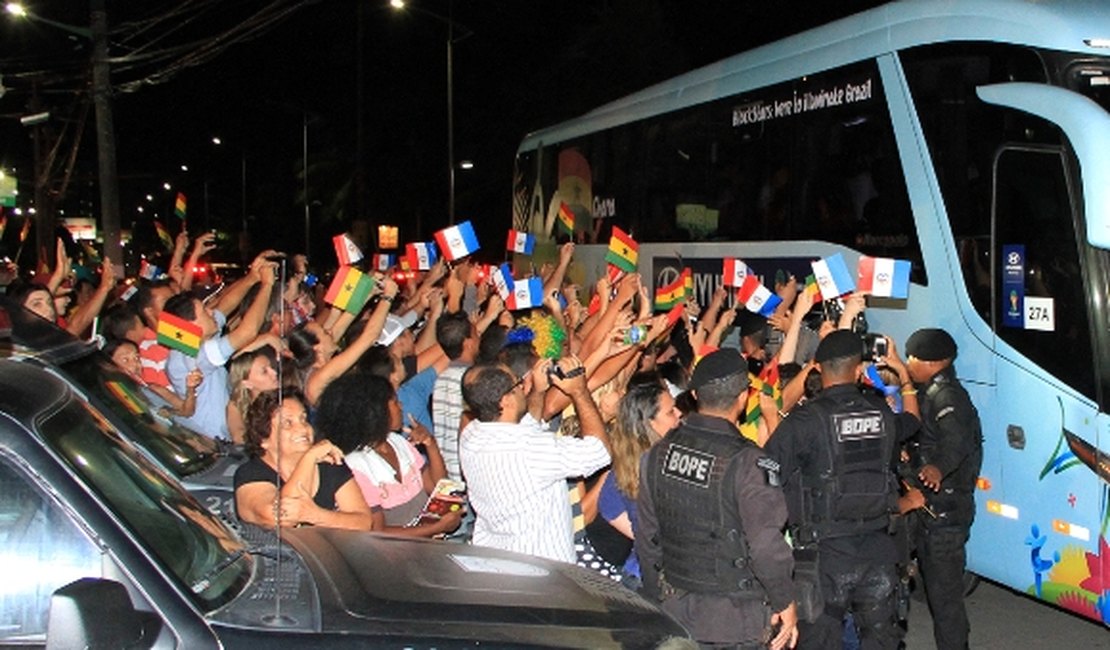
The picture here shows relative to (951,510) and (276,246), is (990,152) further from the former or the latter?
(276,246)

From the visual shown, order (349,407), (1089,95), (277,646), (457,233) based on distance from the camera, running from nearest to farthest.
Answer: (277,646)
(349,407)
(1089,95)
(457,233)

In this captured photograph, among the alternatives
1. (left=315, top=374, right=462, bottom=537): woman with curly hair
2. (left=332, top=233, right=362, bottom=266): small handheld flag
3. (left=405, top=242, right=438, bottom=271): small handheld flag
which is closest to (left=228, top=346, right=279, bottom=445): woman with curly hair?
(left=315, top=374, right=462, bottom=537): woman with curly hair

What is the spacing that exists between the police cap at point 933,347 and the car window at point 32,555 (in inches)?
208

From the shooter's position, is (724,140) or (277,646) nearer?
(277,646)

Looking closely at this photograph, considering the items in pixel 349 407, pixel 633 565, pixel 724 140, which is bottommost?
pixel 633 565

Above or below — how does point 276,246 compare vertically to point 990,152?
above

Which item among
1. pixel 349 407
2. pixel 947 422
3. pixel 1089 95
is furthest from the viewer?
pixel 1089 95

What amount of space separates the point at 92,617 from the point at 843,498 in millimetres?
3896

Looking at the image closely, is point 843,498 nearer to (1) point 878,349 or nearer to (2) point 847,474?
(2) point 847,474

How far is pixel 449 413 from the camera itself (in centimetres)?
708

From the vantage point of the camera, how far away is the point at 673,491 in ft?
15.4

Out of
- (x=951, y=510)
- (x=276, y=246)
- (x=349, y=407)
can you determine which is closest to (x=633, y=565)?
(x=349, y=407)

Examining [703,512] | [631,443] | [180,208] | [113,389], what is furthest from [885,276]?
[180,208]

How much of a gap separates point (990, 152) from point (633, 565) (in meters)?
4.04
